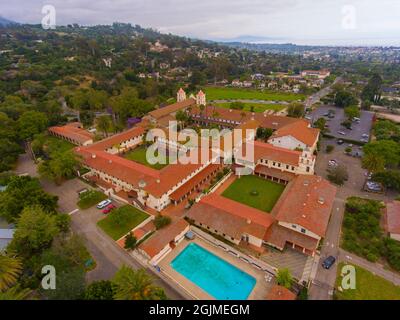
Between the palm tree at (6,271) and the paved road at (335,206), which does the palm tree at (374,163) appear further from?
the palm tree at (6,271)

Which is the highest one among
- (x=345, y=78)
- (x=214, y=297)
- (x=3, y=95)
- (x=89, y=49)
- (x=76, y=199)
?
(x=89, y=49)

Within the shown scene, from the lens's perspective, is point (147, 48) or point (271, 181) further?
point (147, 48)

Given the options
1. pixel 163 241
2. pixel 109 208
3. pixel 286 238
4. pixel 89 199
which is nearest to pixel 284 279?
pixel 286 238

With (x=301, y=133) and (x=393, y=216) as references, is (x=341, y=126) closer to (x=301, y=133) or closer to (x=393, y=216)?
(x=301, y=133)

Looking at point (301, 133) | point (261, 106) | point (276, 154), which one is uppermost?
point (261, 106)

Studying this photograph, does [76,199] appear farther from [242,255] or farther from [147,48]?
[147,48]

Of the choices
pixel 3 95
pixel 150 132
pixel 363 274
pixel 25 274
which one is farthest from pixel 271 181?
pixel 3 95
